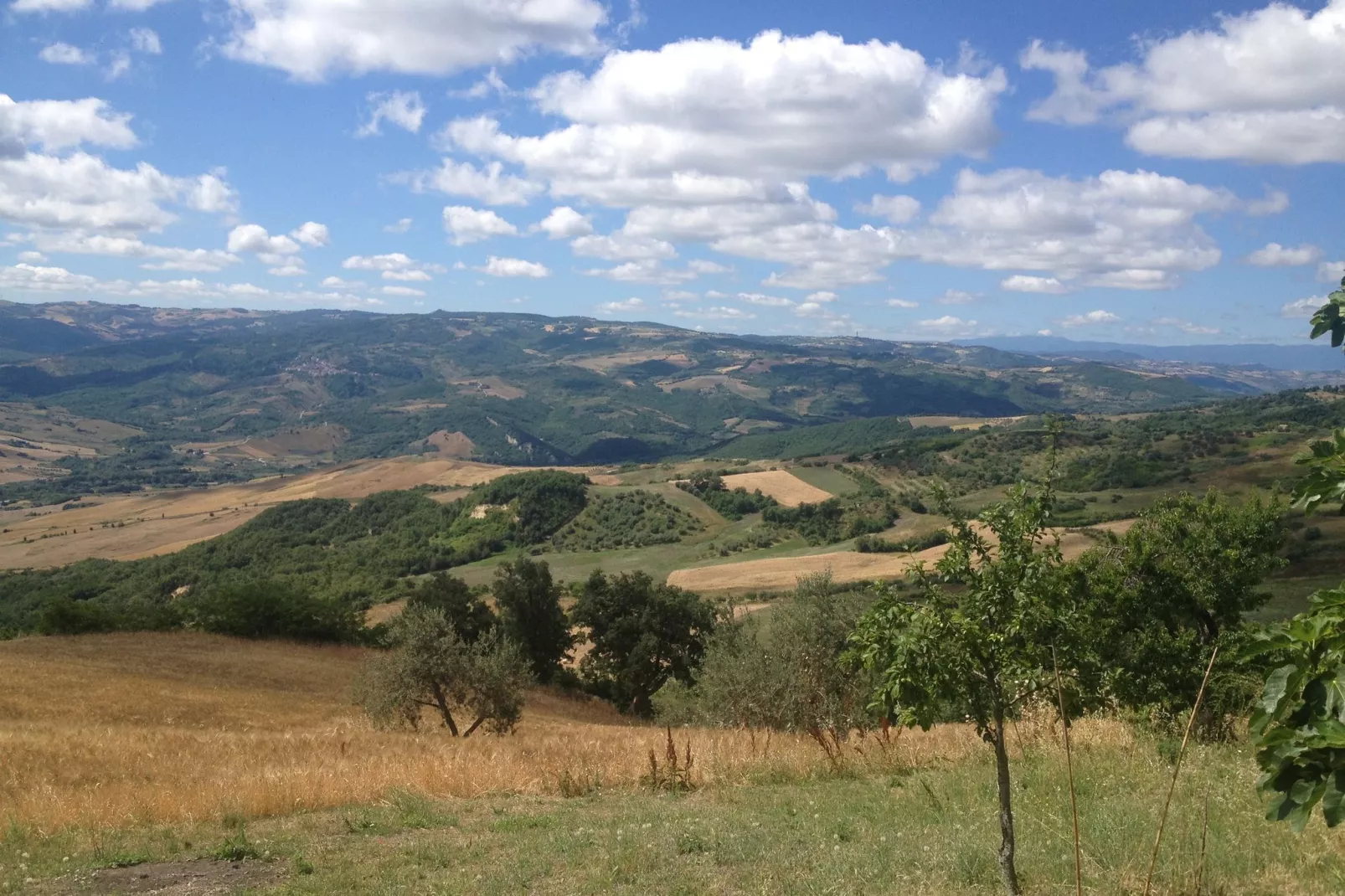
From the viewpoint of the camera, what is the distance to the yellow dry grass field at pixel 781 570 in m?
75.6

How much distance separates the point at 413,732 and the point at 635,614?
2518cm

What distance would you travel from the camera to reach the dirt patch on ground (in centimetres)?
823

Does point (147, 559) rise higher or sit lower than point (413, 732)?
lower

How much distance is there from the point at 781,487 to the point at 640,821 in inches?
5373

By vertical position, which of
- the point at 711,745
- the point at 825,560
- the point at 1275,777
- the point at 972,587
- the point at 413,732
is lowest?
the point at 825,560

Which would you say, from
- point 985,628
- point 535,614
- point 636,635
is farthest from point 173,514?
point 985,628

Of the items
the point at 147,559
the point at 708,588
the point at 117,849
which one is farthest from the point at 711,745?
the point at 147,559

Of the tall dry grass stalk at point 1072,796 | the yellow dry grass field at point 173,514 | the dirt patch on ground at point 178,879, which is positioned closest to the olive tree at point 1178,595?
the tall dry grass stalk at point 1072,796

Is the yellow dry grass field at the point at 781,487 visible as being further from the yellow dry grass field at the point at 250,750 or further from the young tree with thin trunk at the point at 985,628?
the young tree with thin trunk at the point at 985,628

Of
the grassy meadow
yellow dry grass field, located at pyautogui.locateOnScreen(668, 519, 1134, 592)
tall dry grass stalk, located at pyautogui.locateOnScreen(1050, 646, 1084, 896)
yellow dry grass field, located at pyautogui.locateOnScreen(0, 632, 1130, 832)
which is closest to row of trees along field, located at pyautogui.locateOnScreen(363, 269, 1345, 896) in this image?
tall dry grass stalk, located at pyautogui.locateOnScreen(1050, 646, 1084, 896)

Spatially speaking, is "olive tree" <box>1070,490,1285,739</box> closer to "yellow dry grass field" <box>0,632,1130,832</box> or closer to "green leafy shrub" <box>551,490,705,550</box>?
"yellow dry grass field" <box>0,632,1130,832</box>

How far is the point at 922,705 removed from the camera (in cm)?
729

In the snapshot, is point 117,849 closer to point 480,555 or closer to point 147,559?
point 480,555

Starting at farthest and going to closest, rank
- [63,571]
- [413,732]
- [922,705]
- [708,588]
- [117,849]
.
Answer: [63,571] < [708,588] < [413,732] < [117,849] < [922,705]
